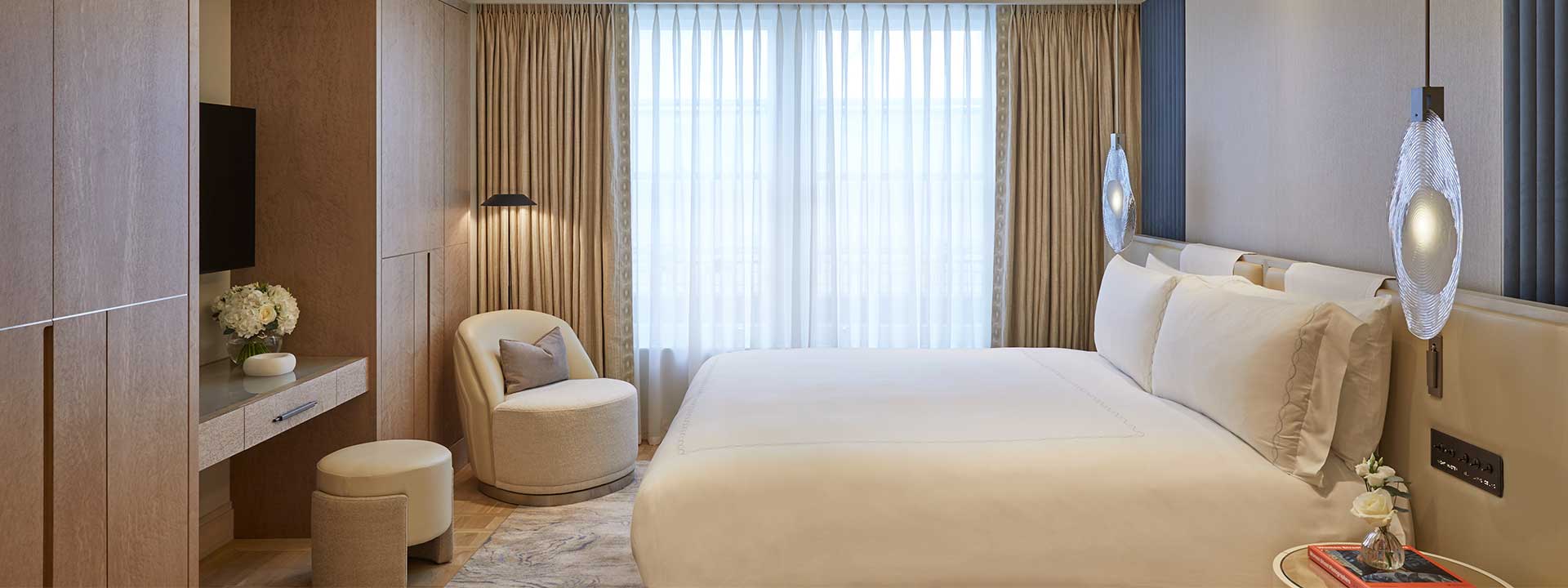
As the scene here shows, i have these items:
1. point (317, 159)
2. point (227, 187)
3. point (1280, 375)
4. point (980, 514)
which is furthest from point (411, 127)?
point (1280, 375)

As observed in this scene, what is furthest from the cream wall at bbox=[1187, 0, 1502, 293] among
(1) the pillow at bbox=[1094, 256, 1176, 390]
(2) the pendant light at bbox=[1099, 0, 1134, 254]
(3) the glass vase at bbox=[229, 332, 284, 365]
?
(3) the glass vase at bbox=[229, 332, 284, 365]

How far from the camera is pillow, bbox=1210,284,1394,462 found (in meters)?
2.42

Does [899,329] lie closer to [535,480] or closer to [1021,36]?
[1021,36]

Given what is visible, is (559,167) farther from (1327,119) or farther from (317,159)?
(1327,119)

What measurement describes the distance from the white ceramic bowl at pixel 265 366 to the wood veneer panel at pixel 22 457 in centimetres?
135

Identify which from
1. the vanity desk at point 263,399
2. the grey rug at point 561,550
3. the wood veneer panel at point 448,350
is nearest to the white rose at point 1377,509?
the grey rug at point 561,550

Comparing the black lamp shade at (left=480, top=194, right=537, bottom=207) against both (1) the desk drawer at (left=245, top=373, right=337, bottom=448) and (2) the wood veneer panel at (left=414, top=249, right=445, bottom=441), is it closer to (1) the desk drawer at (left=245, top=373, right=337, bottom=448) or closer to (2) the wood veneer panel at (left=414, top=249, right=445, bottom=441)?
(2) the wood veneer panel at (left=414, top=249, right=445, bottom=441)

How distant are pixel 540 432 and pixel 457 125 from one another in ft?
5.66

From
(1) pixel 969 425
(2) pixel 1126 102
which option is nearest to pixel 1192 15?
(2) pixel 1126 102

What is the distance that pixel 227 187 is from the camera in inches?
137

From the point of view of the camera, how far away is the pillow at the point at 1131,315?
3.34 meters

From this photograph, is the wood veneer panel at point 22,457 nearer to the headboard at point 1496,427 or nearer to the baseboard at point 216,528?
the baseboard at point 216,528

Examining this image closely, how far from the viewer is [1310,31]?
3197 millimetres

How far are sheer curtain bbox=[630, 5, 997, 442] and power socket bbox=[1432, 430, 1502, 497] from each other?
2953mm
